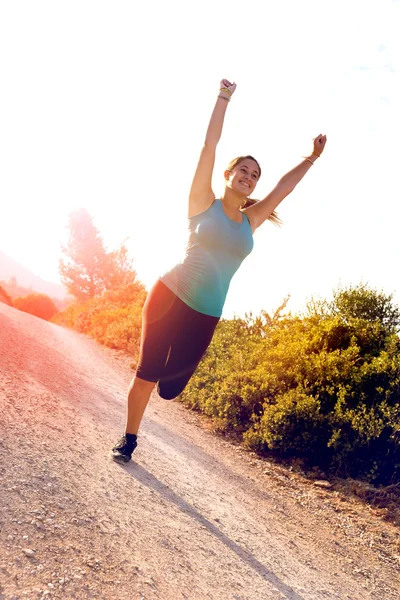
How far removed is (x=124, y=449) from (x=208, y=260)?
1.74 m

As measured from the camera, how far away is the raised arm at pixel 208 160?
3.50 metres

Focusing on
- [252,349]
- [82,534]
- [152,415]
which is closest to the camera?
[82,534]

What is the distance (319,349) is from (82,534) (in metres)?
4.88

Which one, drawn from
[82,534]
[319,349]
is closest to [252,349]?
[319,349]

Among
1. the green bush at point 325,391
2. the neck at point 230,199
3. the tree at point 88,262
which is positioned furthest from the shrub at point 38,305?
the neck at point 230,199

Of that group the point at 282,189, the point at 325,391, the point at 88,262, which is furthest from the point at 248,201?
the point at 88,262

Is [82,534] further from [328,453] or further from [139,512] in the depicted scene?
[328,453]

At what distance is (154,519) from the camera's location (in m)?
3.25

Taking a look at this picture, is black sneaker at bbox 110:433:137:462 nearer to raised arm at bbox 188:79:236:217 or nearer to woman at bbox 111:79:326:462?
woman at bbox 111:79:326:462

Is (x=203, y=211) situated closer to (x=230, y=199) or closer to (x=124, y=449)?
(x=230, y=199)

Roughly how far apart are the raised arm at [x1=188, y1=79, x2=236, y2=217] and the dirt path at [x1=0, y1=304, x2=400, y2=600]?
2.13 metres

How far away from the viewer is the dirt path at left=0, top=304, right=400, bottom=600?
2.48 meters

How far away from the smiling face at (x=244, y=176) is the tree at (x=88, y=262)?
19.2m

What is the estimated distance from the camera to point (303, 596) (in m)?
3.17
